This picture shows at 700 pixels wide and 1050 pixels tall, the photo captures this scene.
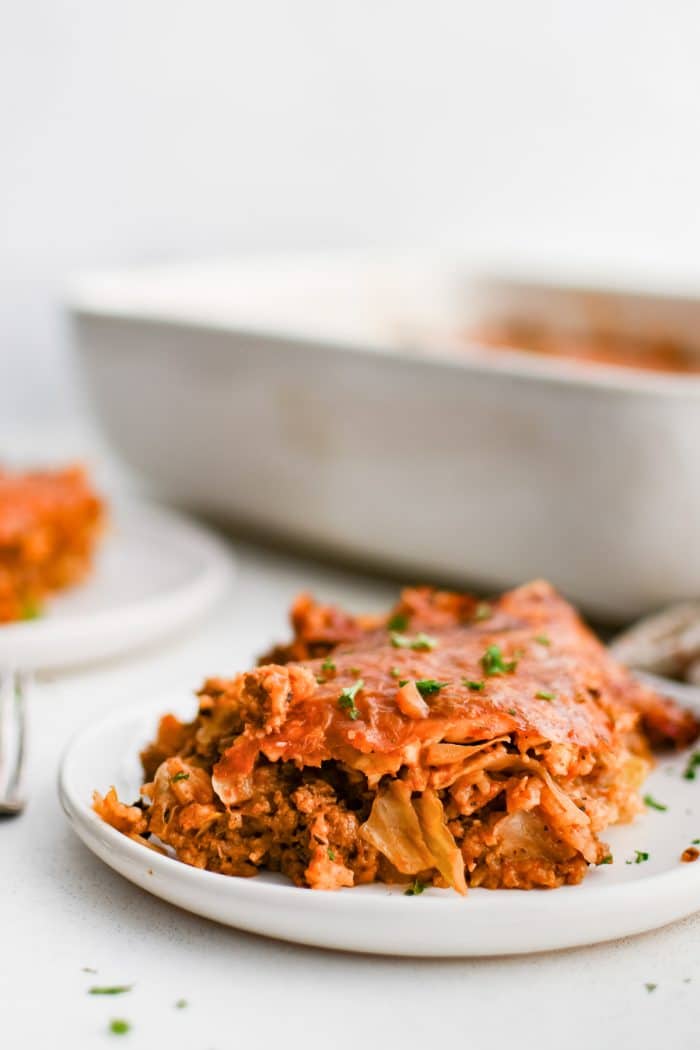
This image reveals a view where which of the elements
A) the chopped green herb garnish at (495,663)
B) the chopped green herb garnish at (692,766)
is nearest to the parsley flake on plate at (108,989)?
the chopped green herb garnish at (495,663)

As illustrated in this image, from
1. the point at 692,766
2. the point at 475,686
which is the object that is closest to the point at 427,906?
the point at 475,686

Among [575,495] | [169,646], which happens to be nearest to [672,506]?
[575,495]

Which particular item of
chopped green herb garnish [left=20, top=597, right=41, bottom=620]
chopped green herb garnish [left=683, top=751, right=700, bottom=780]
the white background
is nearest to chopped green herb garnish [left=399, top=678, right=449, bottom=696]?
chopped green herb garnish [left=683, top=751, right=700, bottom=780]

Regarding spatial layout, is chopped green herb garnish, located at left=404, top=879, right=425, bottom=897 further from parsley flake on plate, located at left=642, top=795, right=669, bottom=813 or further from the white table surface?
parsley flake on plate, located at left=642, top=795, right=669, bottom=813

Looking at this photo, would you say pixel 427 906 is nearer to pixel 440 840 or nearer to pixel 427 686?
pixel 440 840

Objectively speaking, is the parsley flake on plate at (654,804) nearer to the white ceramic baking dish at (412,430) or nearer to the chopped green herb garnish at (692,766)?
the chopped green herb garnish at (692,766)

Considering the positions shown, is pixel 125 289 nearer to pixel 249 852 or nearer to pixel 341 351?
pixel 341 351
